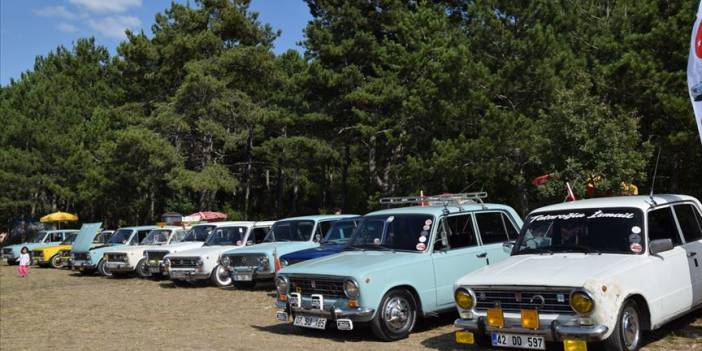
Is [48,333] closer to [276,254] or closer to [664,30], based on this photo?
[276,254]

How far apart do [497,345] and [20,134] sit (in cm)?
4651

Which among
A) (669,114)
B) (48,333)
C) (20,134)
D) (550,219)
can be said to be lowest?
(48,333)

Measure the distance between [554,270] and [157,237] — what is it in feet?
56.3

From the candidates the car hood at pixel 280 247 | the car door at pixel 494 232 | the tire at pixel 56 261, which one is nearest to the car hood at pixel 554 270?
the car door at pixel 494 232

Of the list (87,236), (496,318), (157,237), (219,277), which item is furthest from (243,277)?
(87,236)

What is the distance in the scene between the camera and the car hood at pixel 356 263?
892cm

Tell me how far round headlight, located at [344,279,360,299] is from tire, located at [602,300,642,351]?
10.0 ft

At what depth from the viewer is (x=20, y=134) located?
154 ft

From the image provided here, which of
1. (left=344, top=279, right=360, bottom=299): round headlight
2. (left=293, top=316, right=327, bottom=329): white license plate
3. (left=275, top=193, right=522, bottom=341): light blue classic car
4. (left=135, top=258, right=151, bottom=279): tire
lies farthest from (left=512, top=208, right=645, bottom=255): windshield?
(left=135, top=258, right=151, bottom=279): tire

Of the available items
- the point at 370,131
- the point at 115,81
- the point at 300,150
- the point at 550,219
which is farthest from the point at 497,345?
the point at 115,81

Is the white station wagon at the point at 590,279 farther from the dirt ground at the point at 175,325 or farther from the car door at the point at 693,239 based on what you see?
the dirt ground at the point at 175,325

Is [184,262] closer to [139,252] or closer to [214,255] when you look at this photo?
[214,255]

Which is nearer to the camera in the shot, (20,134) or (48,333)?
(48,333)

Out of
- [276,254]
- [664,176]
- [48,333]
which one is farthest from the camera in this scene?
[664,176]
